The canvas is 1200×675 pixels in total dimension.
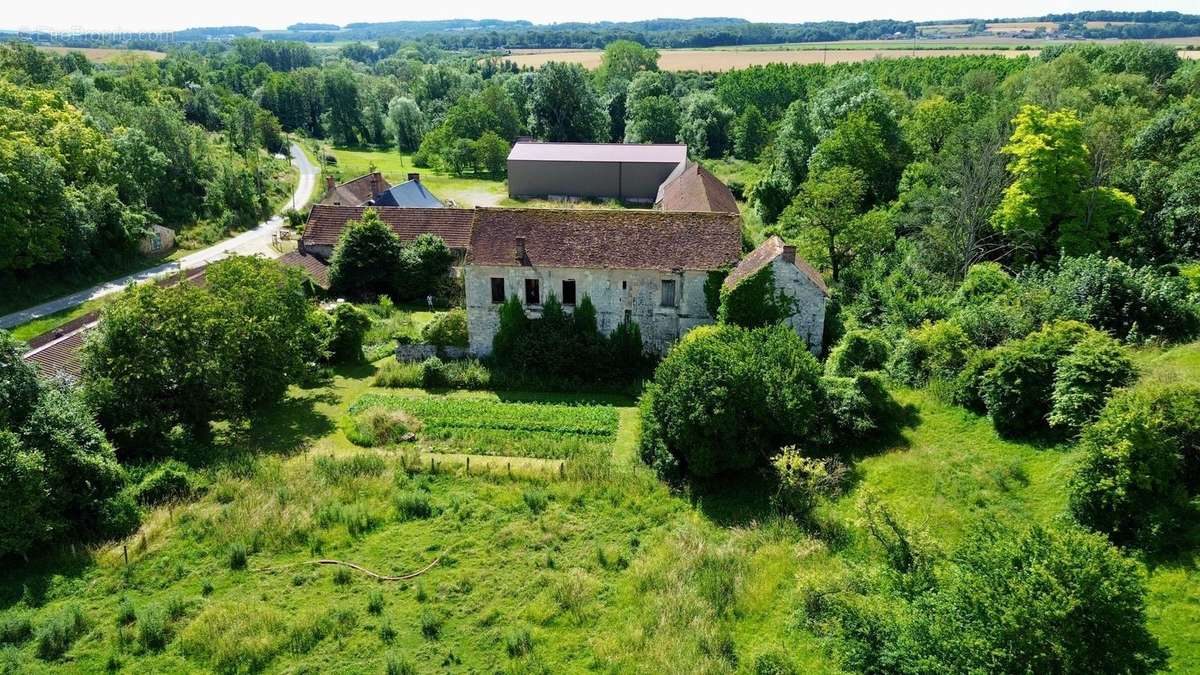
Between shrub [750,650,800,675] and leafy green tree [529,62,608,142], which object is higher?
leafy green tree [529,62,608,142]

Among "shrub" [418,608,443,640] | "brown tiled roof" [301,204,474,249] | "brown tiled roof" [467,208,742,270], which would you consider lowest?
"shrub" [418,608,443,640]

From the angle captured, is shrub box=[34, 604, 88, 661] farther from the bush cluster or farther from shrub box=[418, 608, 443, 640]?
the bush cluster

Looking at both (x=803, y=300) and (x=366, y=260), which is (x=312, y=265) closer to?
(x=366, y=260)

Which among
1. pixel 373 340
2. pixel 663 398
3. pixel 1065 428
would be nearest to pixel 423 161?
pixel 373 340

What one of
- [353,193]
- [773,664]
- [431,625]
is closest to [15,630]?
[431,625]

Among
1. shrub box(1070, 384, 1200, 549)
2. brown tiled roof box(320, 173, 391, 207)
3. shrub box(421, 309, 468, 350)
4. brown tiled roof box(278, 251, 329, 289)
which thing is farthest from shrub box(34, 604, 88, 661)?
brown tiled roof box(320, 173, 391, 207)

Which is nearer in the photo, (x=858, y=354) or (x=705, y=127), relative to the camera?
(x=858, y=354)
